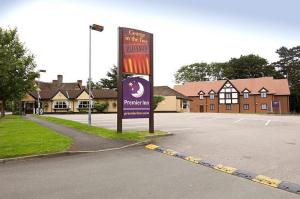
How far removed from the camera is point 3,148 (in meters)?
11.7

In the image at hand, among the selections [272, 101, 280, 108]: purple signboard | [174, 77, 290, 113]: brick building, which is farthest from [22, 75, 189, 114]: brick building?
[272, 101, 280, 108]: purple signboard

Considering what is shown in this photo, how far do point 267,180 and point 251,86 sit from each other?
76.5 meters

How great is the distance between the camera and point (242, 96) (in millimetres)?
81125

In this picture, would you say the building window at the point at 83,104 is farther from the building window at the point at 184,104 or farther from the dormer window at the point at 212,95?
the dormer window at the point at 212,95

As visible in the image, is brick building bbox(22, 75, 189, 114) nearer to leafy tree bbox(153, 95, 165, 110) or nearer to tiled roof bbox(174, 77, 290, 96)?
leafy tree bbox(153, 95, 165, 110)

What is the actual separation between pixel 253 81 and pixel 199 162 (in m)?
75.9

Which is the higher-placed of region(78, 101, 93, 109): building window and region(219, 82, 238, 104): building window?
region(219, 82, 238, 104): building window

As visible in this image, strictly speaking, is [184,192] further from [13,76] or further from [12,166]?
[13,76]

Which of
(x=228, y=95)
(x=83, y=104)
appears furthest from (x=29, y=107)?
(x=228, y=95)

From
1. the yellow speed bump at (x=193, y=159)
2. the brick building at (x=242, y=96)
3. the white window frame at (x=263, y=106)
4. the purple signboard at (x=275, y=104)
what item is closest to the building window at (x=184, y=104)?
the brick building at (x=242, y=96)

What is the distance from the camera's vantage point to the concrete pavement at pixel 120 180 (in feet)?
21.0

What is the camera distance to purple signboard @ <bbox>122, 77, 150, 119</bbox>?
16.4 meters

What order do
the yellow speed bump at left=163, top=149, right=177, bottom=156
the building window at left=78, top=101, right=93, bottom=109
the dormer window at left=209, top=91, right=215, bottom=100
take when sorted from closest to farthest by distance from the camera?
the yellow speed bump at left=163, top=149, right=177, bottom=156 < the building window at left=78, top=101, right=93, bottom=109 < the dormer window at left=209, top=91, right=215, bottom=100

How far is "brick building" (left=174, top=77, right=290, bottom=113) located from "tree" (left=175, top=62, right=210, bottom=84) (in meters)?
17.8
